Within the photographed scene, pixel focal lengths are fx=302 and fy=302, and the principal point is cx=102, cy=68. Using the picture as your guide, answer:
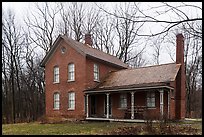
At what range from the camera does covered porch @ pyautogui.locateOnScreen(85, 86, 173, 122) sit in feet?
79.0

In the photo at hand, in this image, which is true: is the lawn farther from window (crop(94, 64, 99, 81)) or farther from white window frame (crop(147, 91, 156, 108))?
window (crop(94, 64, 99, 81))

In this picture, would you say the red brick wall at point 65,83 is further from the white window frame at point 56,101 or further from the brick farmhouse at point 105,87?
the white window frame at point 56,101

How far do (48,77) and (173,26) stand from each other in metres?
24.4

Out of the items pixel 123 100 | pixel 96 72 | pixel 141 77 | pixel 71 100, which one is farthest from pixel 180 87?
pixel 71 100

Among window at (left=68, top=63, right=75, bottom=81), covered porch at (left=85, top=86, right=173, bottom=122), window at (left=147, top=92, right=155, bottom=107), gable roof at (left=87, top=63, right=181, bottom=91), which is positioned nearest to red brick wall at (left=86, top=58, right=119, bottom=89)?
gable roof at (left=87, top=63, right=181, bottom=91)

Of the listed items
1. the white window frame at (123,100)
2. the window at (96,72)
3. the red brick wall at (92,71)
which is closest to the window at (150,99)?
the white window frame at (123,100)

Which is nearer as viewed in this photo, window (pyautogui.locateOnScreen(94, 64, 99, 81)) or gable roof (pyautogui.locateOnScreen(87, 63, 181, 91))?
gable roof (pyautogui.locateOnScreen(87, 63, 181, 91))

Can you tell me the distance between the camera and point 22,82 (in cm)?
4738

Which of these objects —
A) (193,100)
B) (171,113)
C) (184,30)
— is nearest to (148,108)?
(171,113)

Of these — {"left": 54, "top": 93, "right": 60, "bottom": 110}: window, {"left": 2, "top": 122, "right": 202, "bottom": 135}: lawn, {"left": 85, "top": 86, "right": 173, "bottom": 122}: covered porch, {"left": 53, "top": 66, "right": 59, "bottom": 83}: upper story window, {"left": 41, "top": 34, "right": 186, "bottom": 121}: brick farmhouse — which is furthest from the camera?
{"left": 53, "top": 66, "right": 59, "bottom": 83}: upper story window

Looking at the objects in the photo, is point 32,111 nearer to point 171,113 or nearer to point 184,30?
point 171,113

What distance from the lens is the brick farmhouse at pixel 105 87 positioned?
2467cm

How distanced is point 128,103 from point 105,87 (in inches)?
98.0

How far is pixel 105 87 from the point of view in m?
27.1
